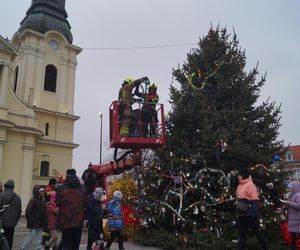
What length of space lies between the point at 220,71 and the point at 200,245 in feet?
18.4

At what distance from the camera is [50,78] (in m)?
40.1

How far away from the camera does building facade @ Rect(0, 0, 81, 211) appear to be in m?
32.4

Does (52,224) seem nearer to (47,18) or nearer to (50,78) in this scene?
(50,78)

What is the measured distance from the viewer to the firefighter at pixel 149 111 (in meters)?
10.9

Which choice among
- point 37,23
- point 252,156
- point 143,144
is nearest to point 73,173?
point 143,144

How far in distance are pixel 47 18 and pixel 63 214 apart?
122 ft

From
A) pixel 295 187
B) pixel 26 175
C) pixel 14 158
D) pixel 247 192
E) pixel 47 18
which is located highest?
pixel 47 18

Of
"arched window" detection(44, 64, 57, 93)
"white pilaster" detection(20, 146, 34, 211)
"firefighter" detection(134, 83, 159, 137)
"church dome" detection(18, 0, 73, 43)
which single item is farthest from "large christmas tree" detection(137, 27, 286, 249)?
"church dome" detection(18, 0, 73, 43)

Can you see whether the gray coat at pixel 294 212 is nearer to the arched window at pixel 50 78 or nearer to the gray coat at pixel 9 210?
the gray coat at pixel 9 210

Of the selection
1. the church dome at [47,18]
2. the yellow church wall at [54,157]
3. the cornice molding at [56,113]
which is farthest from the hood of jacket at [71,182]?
the church dome at [47,18]

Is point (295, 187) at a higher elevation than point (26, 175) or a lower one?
lower

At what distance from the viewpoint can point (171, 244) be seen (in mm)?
9992

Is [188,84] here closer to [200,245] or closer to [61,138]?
[200,245]

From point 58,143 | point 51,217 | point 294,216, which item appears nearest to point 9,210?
point 51,217
